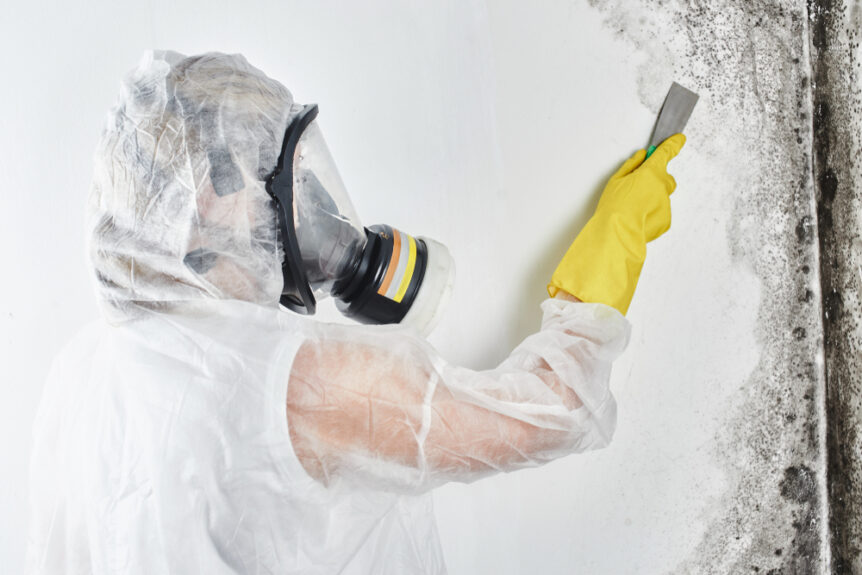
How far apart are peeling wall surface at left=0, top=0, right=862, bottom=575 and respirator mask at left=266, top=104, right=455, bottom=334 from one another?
12.1 inches

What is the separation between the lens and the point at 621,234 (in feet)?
3.80

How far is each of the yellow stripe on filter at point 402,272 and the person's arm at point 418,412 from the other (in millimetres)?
117

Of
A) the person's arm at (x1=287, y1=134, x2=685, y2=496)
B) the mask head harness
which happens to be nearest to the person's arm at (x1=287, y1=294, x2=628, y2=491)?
the person's arm at (x1=287, y1=134, x2=685, y2=496)

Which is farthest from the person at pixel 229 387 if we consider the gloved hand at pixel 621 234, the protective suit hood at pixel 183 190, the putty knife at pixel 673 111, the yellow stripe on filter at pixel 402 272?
the putty knife at pixel 673 111

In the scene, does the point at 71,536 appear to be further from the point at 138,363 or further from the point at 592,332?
the point at 592,332

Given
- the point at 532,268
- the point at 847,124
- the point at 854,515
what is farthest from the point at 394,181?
the point at 854,515

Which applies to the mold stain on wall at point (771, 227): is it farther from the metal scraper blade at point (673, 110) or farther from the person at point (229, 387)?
the person at point (229, 387)

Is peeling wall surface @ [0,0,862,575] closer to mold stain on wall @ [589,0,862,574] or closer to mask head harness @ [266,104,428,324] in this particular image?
mold stain on wall @ [589,0,862,574]

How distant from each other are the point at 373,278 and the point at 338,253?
0.07 meters

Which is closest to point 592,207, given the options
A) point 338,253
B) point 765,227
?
point 765,227

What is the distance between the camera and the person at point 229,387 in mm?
813

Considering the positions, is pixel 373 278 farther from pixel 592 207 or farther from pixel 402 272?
pixel 592 207

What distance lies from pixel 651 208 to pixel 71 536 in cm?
106

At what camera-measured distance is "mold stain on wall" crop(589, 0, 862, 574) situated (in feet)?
4.31
